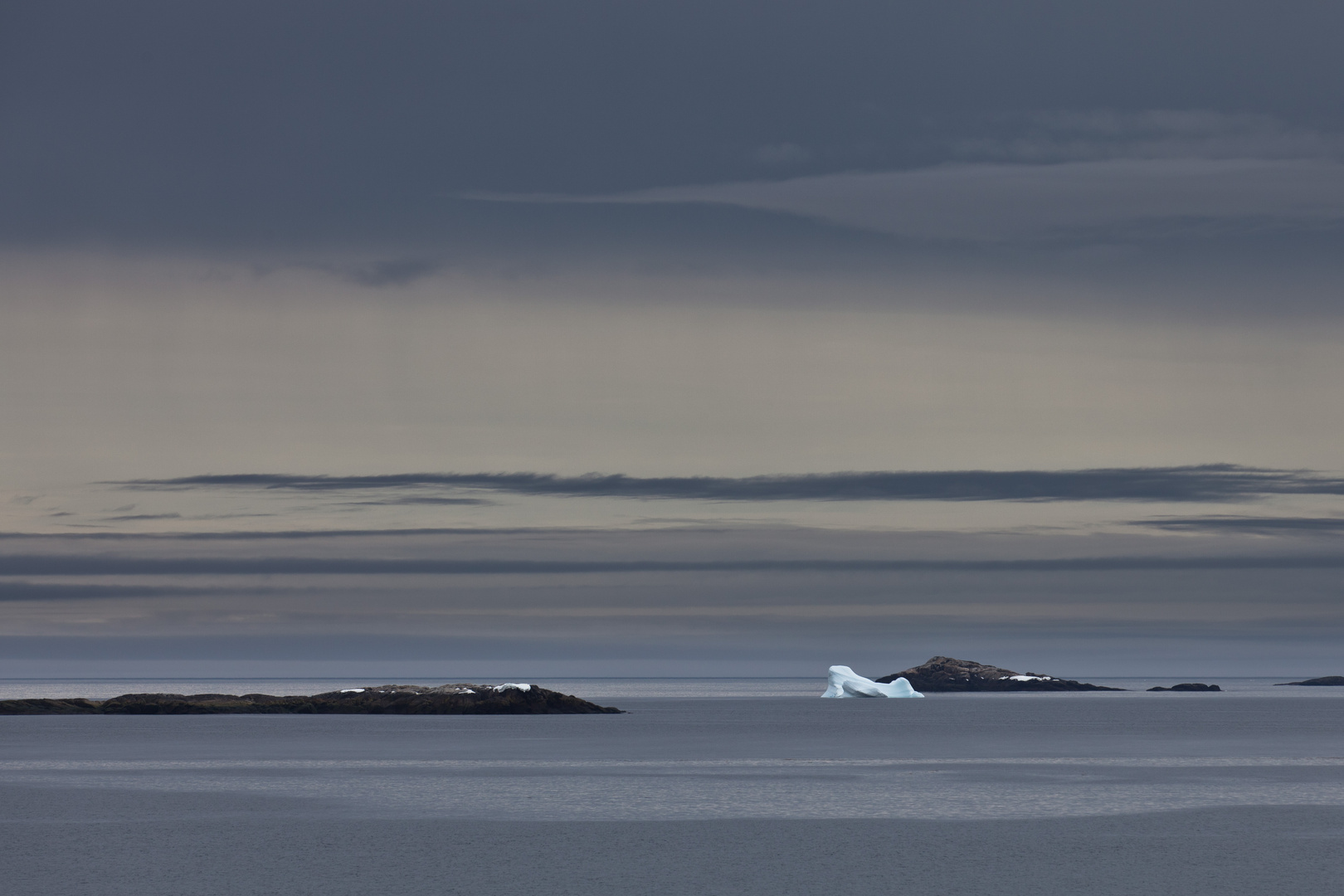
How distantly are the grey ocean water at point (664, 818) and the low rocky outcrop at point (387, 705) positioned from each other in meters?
60.8

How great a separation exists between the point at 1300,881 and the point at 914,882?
9.59 metres

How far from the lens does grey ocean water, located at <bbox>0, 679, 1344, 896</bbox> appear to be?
3466 centimetres

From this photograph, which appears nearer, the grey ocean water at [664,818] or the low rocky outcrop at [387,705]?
the grey ocean water at [664,818]

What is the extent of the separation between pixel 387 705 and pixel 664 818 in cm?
12517

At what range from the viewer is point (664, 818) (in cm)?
4834

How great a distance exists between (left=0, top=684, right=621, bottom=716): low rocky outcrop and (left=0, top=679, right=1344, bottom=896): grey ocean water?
60.8 m

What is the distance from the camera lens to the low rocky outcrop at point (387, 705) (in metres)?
162

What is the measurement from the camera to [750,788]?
198ft

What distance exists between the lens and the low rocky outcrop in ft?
530

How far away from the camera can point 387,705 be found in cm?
16725

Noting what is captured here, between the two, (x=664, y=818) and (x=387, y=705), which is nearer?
(x=664, y=818)

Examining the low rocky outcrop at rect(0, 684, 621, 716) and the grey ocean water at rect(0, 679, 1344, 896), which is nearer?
the grey ocean water at rect(0, 679, 1344, 896)

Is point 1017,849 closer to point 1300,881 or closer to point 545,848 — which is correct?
point 1300,881

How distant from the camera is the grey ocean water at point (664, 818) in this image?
3466 centimetres
